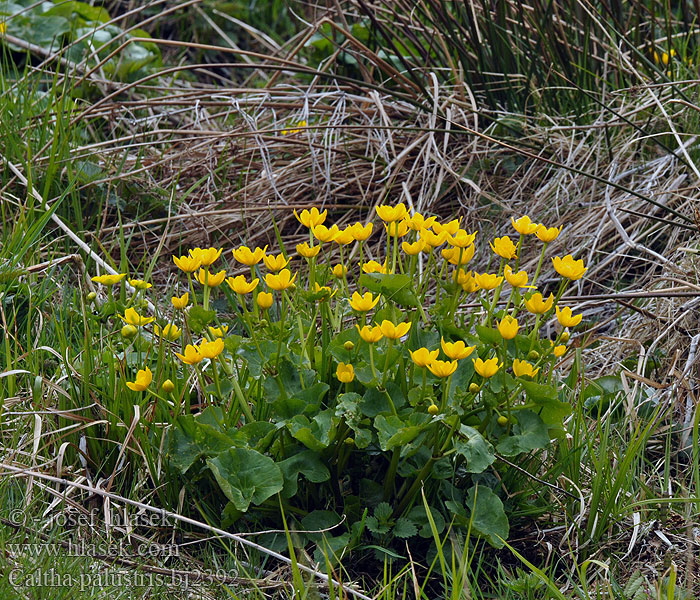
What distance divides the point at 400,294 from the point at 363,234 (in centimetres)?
15

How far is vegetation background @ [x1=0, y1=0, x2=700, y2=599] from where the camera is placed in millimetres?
1535

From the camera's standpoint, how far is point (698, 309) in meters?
2.18

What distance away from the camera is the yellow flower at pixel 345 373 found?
145 centimetres

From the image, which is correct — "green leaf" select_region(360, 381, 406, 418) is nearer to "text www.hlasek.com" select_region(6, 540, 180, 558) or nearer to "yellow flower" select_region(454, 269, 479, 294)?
"yellow flower" select_region(454, 269, 479, 294)

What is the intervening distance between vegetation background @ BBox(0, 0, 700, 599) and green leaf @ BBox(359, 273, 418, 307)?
1.43 feet

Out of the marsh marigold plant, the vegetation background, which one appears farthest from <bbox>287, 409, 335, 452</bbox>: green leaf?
the vegetation background

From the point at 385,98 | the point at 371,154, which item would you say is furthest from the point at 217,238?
the point at 385,98

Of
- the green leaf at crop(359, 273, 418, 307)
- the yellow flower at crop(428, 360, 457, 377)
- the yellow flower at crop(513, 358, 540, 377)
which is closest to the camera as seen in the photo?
the yellow flower at crop(428, 360, 457, 377)

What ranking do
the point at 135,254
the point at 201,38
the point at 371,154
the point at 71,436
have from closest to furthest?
the point at 71,436, the point at 135,254, the point at 371,154, the point at 201,38

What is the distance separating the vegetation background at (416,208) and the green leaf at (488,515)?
0.24ft

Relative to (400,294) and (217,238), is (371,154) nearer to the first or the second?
(217,238)

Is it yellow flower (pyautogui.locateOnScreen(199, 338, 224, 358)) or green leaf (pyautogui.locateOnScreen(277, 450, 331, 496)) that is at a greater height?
yellow flower (pyautogui.locateOnScreen(199, 338, 224, 358))

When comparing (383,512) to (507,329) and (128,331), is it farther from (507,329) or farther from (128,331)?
(128,331)

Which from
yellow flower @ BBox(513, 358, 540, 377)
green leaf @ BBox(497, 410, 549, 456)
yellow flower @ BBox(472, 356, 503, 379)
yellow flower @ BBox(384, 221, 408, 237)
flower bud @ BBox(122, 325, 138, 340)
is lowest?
green leaf @ BBox(497, 410, 549, 456)
